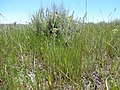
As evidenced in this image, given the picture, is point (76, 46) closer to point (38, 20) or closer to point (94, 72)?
point (94, 72)

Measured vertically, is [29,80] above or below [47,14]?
below

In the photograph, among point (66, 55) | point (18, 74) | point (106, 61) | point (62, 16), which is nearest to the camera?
point (18, 74)

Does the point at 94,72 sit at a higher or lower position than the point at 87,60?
lower

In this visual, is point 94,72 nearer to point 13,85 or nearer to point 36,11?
point 13,85

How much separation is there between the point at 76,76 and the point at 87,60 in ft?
0.93

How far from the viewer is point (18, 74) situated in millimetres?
1295

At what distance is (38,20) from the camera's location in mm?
3537

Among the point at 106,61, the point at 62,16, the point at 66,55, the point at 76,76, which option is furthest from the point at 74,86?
the point at 62,16

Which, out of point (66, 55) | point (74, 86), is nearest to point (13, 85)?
point (74, 86)

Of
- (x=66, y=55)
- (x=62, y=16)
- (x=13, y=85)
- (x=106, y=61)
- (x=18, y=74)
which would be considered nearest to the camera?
(x=13, y=85)

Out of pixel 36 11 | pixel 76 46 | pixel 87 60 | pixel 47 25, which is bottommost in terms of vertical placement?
pixel 87 60

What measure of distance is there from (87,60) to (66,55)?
160mm

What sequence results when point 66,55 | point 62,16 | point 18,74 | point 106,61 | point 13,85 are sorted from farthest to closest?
1. point 62,16
2. point 106,61
3. point 66,55
4. point 18,74
5. point 13,85

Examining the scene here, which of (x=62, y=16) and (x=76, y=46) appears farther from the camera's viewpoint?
(x=62, y=16)
